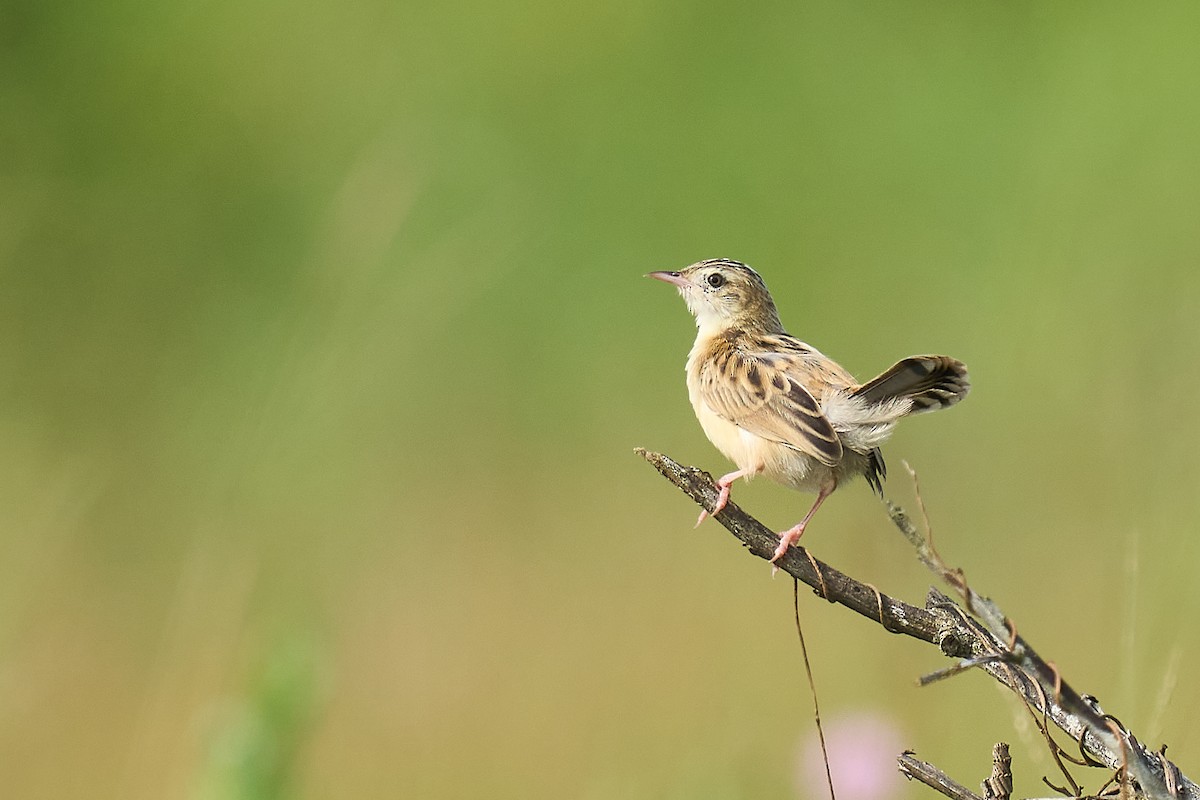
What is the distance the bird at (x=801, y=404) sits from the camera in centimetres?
319

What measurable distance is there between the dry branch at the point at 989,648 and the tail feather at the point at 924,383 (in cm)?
90

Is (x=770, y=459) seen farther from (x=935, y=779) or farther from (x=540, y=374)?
(x=540, y=374)

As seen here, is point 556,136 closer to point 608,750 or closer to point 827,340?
point 827,340

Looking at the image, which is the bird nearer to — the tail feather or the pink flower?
the tail feather

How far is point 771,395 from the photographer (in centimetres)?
369

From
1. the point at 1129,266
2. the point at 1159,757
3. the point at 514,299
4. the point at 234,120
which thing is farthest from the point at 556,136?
the point at 1159,757

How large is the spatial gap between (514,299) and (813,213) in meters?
2.28

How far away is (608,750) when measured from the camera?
19.2ft

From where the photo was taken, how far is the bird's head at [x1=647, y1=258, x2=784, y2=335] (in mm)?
4684

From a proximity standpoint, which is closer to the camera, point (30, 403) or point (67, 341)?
point (30, 403)

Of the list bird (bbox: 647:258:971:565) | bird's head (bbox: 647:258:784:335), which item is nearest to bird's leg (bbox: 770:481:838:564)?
bird (bbox: 647:258:971:565)

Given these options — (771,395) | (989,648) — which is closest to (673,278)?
(771,395)

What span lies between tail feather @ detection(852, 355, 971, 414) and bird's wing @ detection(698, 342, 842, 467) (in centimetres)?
18

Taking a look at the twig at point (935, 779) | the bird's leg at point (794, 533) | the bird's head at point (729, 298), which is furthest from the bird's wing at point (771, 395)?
the twig at point (935, 779)
